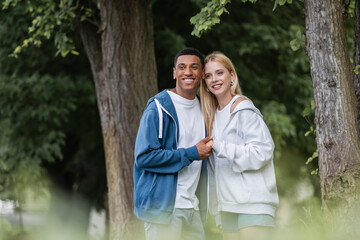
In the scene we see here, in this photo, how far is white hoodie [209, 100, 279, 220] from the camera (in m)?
3.19

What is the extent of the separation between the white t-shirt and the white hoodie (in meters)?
0.18

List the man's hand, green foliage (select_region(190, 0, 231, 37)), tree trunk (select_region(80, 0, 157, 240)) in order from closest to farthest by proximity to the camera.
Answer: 1. the man's hand
2. green foliage (select_region(190, 0, 231, 37))
3. tree trunk (select_region(80, 0, 157, 240))

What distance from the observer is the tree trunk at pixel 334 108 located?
3.45 meters

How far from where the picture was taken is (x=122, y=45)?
6121 mm

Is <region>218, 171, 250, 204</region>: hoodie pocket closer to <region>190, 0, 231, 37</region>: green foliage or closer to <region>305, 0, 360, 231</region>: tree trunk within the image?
<region>305, 0, 360, 231</region>: tree trunk

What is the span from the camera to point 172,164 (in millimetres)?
3334

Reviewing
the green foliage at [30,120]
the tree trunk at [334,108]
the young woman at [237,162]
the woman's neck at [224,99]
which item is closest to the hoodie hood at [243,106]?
the young woman at [237,162]

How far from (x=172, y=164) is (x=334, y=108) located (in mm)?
1272

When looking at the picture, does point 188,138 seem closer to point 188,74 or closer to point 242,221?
point 188,74

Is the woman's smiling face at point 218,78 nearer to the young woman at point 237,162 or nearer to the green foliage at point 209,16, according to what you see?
the young woman at point 237,162

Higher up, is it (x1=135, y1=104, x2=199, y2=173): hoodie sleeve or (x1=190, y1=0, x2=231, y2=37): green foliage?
(x1=190, y1=0, x2=231, y2=37): green foliage

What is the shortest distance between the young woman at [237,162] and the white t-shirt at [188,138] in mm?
96

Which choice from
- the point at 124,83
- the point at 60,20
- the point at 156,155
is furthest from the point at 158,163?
the point at 60,20

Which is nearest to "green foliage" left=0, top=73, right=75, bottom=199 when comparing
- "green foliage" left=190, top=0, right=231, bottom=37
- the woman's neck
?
"green foliage" left=190, top=0, right=231, bottom=37
